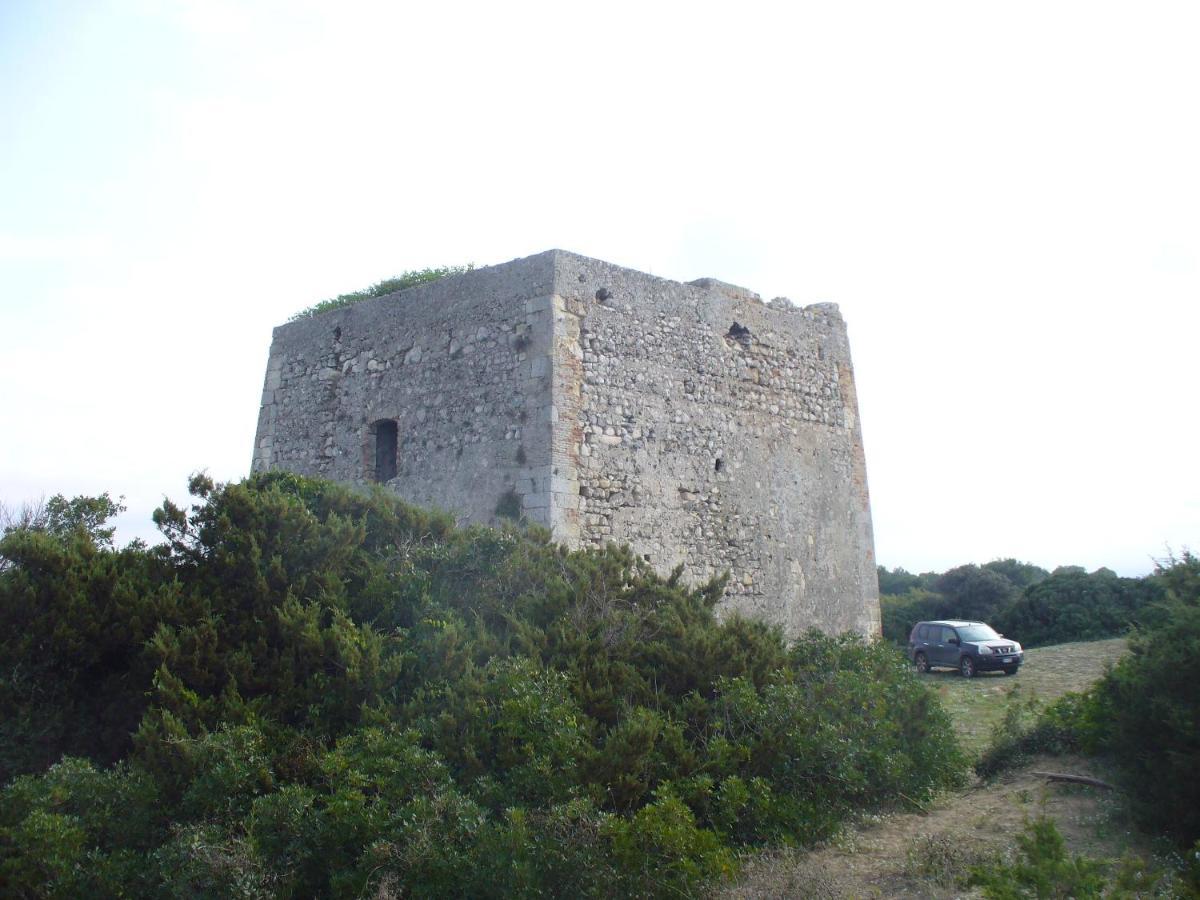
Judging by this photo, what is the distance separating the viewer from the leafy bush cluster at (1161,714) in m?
5.95

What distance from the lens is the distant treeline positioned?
22.3m

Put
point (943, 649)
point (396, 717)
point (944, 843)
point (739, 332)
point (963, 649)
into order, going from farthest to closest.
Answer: point (943, 649)
point (963, 649)
point (739, 332)
point (396, 717)
point (944, 843)

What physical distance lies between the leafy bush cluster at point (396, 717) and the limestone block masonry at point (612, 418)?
1803 mm

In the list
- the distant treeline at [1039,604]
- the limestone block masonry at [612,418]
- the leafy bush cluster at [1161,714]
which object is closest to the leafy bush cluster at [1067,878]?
the leafy bush cluster at [1161,714]

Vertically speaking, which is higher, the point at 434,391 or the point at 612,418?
the point at 434,391

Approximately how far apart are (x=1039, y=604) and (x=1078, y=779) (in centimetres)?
1827

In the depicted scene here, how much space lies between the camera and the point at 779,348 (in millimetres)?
12844

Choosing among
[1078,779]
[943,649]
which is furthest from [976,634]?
[1078,779]

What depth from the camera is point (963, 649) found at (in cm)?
1678

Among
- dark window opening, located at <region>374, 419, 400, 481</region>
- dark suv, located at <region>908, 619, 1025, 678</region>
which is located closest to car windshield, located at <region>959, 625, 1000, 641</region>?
dark suv, located at <region>908, 619, 1025, 678</region>

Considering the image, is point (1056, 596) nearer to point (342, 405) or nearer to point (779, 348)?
point (779, 348)

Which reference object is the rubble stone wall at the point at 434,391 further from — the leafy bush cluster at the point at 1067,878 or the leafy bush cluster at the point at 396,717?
the leafy bush cluster at the point at 1067,878

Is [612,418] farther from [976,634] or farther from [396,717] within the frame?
[976,634]

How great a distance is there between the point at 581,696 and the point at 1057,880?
3324 mm
